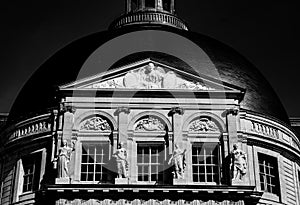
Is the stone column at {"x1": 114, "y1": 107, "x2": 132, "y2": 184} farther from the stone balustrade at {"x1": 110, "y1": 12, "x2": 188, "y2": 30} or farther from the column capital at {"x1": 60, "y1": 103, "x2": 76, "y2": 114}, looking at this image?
the stone balustrade at {"x1": 110, "y1": 12, "x2": 188, "y2": 30}

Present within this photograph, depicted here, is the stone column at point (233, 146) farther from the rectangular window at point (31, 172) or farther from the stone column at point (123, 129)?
the rectangular window at point (31, 172)

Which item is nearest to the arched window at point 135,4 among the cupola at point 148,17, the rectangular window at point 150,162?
the cupola at point 148,17

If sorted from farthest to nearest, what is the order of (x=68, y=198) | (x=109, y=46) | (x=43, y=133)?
(x=109, y=46), (x=43, y=133), (x=68, y=198)

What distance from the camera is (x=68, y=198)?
87.2 feet

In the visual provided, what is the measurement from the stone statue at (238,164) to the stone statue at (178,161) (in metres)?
2.19

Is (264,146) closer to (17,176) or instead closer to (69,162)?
(69,162)

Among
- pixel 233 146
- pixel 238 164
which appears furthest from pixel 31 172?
pixel 238 164

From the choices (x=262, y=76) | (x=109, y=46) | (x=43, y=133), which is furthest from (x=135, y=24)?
(x=43, y=133)

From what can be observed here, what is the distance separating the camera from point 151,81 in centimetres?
3033

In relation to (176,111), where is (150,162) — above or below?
below

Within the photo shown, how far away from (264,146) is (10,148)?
1328cm

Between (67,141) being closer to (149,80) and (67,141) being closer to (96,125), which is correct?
(96,125)

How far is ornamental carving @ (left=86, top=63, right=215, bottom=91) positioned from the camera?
30156mm

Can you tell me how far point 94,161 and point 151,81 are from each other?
187 inches
